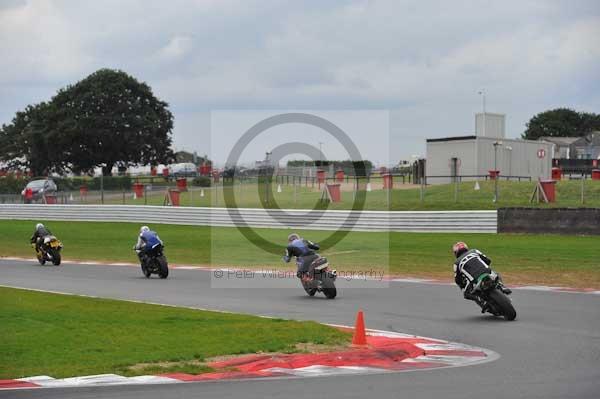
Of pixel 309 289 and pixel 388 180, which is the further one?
pixel 388 180

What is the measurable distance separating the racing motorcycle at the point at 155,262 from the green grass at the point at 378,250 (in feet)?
14.2

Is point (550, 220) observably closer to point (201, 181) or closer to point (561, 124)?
point (201, 181)

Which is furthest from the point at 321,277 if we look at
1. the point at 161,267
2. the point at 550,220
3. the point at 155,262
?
the point at 550,220

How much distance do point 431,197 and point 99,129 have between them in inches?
2076

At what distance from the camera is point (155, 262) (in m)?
24.1

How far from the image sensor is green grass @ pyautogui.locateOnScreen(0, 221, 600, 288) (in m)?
24.5

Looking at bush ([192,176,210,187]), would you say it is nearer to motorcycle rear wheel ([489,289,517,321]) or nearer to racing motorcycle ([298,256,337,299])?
racing motorcycle ([298,256,337,299])

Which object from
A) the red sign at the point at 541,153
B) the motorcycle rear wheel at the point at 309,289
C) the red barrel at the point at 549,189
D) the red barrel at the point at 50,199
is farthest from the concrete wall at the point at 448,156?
the motorcycle rear wheel at the point at 309,289

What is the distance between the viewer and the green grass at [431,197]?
3684cm

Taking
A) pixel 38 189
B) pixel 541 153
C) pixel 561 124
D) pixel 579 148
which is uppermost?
pixel 561 124

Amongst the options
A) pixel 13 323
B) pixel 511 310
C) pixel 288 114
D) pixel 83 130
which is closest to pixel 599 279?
pixel 511 310

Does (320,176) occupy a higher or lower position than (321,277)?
higher

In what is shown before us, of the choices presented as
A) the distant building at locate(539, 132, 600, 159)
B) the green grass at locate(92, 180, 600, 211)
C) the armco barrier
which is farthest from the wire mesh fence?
the distant building at locate(539, 132, 600, 159)

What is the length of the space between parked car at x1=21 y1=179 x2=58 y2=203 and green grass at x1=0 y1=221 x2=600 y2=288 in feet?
27.9
